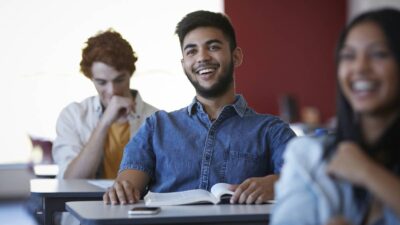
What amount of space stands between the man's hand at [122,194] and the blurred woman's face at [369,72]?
1160mm

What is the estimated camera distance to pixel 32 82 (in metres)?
8.01

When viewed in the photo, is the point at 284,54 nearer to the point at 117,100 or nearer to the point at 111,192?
the point at 117,100

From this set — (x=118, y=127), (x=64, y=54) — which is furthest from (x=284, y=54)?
(x=118, y=127)

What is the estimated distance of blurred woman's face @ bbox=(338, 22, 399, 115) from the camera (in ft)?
5.06

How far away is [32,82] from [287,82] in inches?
131

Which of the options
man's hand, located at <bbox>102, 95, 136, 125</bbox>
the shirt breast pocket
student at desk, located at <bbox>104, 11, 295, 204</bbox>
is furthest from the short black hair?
man's hand, located at <bbox>102, 95, 136, 125</bbox>

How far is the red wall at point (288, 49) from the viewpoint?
9289 millimetres

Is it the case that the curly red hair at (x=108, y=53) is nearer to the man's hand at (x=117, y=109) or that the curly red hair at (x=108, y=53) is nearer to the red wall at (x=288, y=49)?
the man's hand at (x=117, y=109)

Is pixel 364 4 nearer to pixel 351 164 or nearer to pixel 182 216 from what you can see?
pixel 182 216

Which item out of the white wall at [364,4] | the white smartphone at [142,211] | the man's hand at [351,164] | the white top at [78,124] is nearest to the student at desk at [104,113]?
the white top at [78,124]

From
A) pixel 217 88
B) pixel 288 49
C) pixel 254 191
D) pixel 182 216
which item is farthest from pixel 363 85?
pixel 288 49

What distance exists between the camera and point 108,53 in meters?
3.91

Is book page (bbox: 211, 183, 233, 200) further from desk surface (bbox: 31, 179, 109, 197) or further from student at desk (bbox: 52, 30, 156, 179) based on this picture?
student at desk (bbox: 52, 30, 156, 179)

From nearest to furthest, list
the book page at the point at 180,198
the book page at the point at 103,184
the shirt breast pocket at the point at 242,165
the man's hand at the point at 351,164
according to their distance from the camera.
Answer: the man's hand at the point at 351,164, the book page at the point at 180,198, the shirt breast pocket at the point at 242,165, the book page at the point at 103,184
